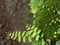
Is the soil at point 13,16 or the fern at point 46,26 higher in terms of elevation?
the fern at point 46,26

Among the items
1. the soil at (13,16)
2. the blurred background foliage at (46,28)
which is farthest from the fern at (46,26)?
the soil at (13,16)

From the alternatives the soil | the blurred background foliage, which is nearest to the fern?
the blurred background foliage

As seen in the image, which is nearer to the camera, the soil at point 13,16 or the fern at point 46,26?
the fern at point 46,26

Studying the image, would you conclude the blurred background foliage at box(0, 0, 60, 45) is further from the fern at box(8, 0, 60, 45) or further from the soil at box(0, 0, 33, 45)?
the soil at box(0, 0, 33, 45)

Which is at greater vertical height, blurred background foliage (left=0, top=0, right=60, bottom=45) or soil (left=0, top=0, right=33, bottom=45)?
blurred background foliage (left=0, top=0, right=60, bottom=45)

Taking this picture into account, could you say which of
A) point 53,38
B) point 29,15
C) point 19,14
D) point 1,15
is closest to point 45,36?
point 53,38

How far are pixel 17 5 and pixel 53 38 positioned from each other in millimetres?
2144

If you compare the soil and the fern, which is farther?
Result: the soil

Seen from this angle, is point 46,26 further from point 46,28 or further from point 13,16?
point 13,16

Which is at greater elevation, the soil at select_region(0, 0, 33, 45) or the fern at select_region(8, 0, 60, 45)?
the fern at select_region(8, 0, 60, 45)

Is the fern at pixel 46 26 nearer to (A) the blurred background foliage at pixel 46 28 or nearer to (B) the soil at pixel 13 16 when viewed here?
(A) the blurred background foliage at pixel 46 28

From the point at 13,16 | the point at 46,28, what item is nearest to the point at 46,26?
the point at 46,28

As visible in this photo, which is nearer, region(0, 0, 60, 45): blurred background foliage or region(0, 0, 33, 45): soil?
region(0, 0, 60, 45): blurred background foliage

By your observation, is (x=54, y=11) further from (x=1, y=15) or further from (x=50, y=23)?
(x=1, y=15)
